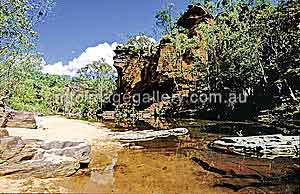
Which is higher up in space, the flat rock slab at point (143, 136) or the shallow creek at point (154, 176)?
the flat rock slab at point (143, 136)

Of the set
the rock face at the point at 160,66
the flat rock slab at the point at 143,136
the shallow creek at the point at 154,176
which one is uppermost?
the rock face at the point at 160,66

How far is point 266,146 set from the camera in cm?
1435

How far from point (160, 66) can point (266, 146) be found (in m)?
40.9

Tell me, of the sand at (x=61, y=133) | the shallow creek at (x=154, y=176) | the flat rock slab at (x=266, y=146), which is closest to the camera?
the shallow creek at (x=154, y=176)

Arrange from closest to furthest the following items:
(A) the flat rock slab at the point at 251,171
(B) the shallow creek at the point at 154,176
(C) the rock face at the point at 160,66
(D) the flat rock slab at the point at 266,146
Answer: (B) the shallow creek at the point at 154,176
(A) the flat rock slab at the point at 251,171
(D) the flat rock slab at the point at 266,146
(C) the rock face at the point at 160,66

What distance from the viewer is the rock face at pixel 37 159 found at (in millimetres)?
11008

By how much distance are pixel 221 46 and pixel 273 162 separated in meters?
32.0

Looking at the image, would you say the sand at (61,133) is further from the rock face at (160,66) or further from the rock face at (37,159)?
the rock face at (160,66)

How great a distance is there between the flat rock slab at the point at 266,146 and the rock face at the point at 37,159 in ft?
22.0

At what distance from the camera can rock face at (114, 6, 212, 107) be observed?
52312mm

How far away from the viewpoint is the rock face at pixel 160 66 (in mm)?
52312

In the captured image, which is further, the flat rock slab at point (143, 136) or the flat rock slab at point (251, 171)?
the flat rock slab at point (143, 136)

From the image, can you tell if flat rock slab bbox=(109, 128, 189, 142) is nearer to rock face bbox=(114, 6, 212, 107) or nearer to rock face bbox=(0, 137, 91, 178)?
rock face bbox=(0, 137, 91, 178)

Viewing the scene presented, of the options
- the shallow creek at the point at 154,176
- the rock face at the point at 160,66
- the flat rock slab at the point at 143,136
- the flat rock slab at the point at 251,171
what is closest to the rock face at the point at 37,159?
the shallow creek at the point at 154,176
